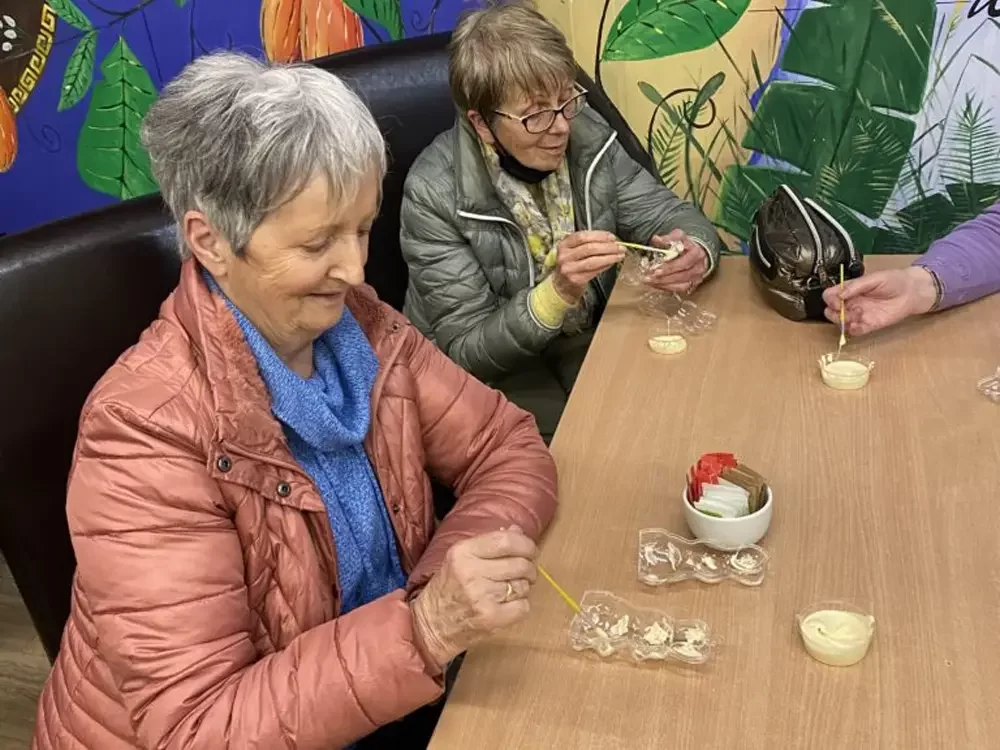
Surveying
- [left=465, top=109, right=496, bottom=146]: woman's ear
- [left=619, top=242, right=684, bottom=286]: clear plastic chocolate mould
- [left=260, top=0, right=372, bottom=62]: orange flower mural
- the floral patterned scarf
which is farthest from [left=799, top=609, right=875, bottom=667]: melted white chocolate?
[left=260, top=0, right=372, bottom=62]: orange flower mural

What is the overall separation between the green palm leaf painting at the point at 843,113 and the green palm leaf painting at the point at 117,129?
163 centimetres

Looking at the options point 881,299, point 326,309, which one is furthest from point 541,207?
point 326,309

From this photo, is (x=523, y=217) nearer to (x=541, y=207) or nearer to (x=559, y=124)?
(x=541, y=207)

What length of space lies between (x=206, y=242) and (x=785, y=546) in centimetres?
78

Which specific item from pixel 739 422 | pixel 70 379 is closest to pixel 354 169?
pixel 70 379

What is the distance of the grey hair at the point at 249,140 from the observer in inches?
41.8

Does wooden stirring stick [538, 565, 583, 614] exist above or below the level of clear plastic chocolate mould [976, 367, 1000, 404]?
above

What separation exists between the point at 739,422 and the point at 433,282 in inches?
31.1

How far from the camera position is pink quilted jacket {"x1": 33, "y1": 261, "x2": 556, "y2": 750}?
996mm

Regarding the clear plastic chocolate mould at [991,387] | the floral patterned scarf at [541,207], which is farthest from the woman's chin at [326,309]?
the clear plastic chocolate mould at [991,387]

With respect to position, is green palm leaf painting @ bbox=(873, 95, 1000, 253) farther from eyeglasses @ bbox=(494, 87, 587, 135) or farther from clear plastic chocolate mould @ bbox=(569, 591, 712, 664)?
clear plastic chocolate mould @ bbox=(569, 591, 712, 664)

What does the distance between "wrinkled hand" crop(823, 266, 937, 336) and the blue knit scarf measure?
2.58ft

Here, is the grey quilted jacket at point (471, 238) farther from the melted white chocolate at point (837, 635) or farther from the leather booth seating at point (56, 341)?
the melted white chocolate at point (837, 635)

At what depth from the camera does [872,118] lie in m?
2.30
